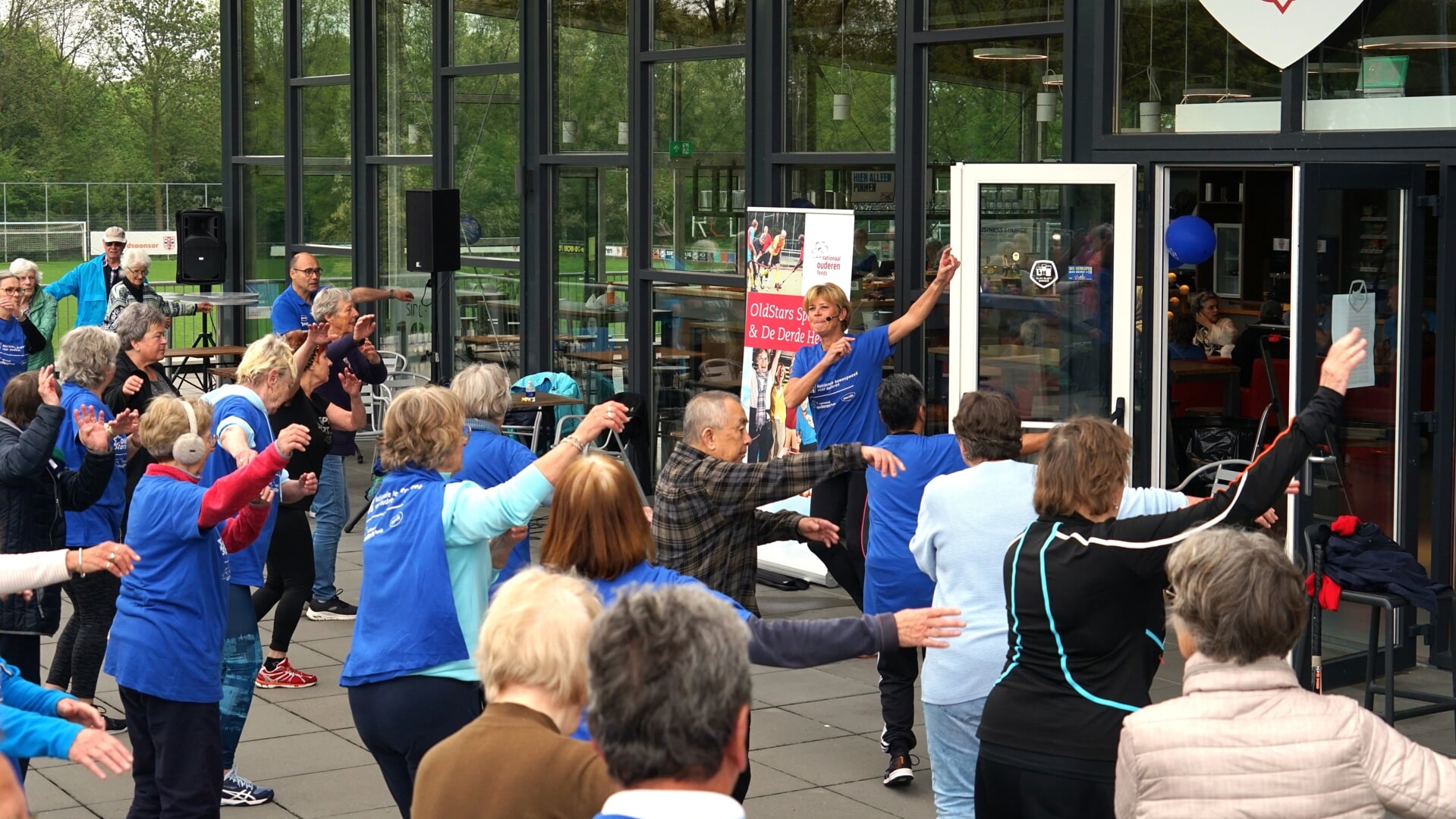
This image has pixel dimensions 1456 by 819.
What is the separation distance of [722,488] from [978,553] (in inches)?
32.5

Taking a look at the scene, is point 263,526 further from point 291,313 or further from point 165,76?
point 165,76

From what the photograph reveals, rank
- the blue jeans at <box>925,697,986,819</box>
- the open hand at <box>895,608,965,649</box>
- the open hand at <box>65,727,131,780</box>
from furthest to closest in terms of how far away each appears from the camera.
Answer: the blue jeans at <box>925,697,986,819</box> < the open hand at <box>895,608,965,649</box> < the open hand at <box>65,727,131,780</box>

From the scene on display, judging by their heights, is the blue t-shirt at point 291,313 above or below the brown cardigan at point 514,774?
above

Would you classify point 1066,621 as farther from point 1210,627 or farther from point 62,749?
point 62,749

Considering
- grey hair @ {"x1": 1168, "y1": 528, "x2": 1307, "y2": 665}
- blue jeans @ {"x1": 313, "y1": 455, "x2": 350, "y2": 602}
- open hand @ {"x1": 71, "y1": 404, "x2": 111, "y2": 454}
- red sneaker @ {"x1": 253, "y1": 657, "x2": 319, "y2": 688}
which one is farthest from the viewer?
blue jeans @ {"x1": 313, "y1": 455, "x2": 350, "y2": 602}

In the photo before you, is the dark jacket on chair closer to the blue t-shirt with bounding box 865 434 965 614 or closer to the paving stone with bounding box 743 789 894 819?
the paving stone with bounding box 743 789 894 819

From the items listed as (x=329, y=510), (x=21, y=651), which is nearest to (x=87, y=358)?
(x=21, y=651)

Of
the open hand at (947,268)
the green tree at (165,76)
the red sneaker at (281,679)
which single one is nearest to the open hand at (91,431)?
the red sneaker at (281,679)

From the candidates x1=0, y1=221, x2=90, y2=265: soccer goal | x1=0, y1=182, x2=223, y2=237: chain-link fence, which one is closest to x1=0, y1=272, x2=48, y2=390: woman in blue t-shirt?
x1=0, y1=221, x2=90, y2=265: soccer goal

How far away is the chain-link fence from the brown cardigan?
32715mm

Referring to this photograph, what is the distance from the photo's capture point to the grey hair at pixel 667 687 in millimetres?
2289

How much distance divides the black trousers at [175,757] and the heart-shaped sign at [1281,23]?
537 centimetres

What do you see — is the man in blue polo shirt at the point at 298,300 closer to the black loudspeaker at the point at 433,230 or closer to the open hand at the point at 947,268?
the black loudspeaker at the point at 433,230

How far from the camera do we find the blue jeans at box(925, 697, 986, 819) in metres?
4.43
